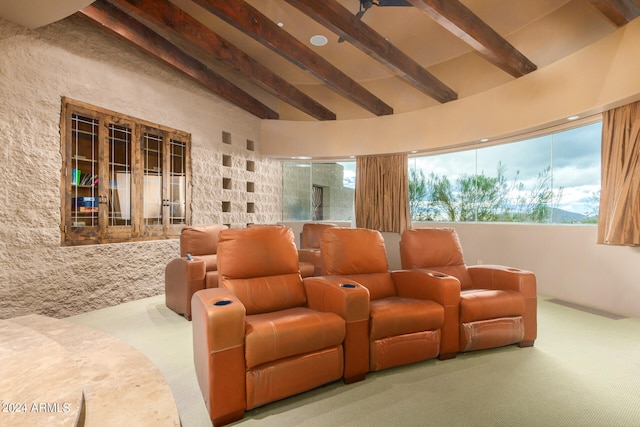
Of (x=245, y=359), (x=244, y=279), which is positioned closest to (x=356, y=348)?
(x=245, y=359)

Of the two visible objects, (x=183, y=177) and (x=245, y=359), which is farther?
(x=183, y=177)

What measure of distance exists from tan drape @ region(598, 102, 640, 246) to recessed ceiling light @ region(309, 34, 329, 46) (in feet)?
11.9

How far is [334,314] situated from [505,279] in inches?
67.1

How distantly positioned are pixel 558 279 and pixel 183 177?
5542 mm

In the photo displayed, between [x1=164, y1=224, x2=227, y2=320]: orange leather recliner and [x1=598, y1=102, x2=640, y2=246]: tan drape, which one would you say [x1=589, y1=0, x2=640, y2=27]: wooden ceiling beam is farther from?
[x1=164, y1=224, x2=227, y2=320]: orange leather recliner

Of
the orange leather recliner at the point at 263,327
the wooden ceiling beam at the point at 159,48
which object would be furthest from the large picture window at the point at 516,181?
the orange leather recliner at the point at 263,327

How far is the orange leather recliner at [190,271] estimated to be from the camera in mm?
3297

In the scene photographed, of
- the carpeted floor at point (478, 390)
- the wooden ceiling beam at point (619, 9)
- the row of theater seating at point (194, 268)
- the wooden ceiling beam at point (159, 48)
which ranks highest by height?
the wooden ceiling beam at point (159, 48)

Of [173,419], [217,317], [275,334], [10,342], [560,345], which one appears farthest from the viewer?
[560,345]

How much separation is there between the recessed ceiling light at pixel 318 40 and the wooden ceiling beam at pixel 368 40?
84cm

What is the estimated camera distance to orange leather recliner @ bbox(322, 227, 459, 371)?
217 centimetres

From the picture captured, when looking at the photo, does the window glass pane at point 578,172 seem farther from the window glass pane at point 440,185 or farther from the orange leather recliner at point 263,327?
the orange leather recliner at point 263,327

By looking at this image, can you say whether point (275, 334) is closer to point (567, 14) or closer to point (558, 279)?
point (558, 279)

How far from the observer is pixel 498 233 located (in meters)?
4.82
